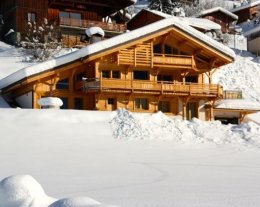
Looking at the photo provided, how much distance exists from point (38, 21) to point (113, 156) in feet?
93.6

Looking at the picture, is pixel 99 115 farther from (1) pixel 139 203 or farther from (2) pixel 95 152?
(1) pixel 139 203

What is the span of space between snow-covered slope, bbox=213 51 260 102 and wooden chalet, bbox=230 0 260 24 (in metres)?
36.0

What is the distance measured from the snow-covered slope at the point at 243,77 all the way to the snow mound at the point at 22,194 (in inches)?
1328

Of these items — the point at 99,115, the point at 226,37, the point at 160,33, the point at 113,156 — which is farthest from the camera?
the point at 226,37

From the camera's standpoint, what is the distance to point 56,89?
28891 mm

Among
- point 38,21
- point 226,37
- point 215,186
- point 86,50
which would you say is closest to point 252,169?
point 215,186

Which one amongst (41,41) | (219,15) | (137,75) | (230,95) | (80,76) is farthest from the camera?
(219,15)

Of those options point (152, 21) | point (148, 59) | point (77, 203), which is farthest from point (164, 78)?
point (77, 203)

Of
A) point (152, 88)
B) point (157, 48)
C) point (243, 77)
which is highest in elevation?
point (157, 48)

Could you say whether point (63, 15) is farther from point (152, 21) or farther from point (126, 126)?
point (126, 126)

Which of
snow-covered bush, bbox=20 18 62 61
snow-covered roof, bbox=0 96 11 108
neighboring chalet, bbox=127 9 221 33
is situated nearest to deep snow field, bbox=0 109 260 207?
snow-covered roof, bbox=0 96 11 108

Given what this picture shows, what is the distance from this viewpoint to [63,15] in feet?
145

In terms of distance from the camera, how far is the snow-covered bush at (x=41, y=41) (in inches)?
1540

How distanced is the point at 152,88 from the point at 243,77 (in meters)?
15.7
